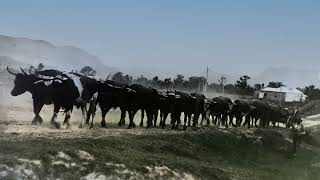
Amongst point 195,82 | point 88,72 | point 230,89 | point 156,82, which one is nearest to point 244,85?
point 230,89

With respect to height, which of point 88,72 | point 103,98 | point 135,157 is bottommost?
point 135,157

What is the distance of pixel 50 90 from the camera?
28.2 meters

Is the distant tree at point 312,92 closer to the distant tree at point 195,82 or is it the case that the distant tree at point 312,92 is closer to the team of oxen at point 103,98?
the distant tree at point 195,82

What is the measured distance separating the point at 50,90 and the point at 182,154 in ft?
21.9

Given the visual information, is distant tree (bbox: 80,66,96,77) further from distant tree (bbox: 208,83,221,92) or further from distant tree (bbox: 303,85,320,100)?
distant tree (bbox: 303,85,320,100)

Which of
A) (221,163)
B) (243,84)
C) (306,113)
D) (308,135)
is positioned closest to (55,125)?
(221,163)

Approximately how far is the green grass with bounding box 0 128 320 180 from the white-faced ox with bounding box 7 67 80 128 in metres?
3.98

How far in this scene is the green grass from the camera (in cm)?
1772

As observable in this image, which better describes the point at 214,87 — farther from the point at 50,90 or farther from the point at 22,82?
the point at 50,90

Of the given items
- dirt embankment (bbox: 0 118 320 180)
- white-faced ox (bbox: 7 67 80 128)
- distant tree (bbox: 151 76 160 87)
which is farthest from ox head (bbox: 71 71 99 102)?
distant tree (bbox: 151 76 160 87)

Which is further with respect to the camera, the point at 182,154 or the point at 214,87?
the point at 214,87

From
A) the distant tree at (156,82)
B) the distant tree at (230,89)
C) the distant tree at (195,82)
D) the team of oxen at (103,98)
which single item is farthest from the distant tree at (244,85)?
the team of oxen at (103,98)

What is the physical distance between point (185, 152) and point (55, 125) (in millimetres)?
5631

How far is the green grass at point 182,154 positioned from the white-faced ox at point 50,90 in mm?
3981
